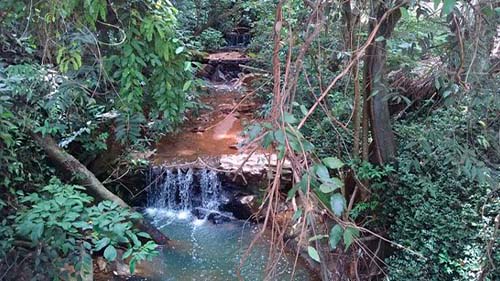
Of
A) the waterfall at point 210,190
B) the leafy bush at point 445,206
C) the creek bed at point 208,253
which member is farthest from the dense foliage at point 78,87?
the waterfall at point 210,190

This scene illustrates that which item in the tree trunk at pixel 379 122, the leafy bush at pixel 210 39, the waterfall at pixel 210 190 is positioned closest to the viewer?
the tree trunk at pixel 379 122

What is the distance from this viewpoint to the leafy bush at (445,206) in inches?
109

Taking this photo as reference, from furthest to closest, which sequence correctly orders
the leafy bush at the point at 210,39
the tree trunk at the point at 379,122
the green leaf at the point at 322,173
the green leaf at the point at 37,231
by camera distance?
the leafy bush at the point at 210,39 < the tree trunk at the point at 379,122 < the green leaf at the point at 37,231 < the green leaf at the point at 322,173

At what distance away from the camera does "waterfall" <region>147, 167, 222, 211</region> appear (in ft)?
18.2

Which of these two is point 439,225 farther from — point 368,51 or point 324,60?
point 324,60

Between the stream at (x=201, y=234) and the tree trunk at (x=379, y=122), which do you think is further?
the stream at (x=201, y=234)

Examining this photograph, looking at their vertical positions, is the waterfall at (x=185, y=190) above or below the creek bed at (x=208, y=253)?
above

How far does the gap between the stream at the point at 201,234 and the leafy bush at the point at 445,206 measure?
3.17ft

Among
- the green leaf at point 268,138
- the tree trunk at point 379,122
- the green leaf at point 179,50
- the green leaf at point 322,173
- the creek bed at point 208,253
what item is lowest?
→ the creek bed at point 208,253

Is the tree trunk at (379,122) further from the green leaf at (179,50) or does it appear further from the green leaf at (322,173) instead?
the green leaf at (322,173)

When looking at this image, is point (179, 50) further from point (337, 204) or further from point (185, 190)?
point (185, 190)

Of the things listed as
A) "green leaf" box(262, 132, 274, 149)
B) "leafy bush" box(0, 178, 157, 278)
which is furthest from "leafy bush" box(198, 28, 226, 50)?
"green leaf" box(262, 132, 274, 149)

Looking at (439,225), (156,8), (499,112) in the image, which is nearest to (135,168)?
(156,8)

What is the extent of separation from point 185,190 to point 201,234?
2.69 feet
